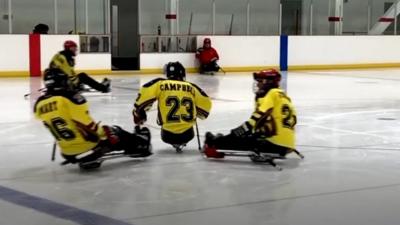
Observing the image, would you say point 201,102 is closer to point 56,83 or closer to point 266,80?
point 266,80

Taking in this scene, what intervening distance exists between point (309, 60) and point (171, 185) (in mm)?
19693

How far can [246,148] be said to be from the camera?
22.5 ft

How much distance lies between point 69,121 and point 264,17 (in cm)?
2140

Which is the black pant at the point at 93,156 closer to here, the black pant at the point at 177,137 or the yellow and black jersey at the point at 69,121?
the yellow and black jersey at the point at 69,121

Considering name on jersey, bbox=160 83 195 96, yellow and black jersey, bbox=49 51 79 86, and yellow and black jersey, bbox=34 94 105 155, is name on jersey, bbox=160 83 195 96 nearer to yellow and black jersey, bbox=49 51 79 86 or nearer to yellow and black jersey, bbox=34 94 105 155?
yellow and black jersey, bbox=34 94 105 155

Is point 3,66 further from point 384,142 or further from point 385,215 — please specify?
point 385,215

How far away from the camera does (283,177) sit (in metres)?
6.23

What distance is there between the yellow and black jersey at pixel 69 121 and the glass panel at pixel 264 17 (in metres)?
20.4

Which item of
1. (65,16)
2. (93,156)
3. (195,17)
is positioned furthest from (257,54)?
(93,156)

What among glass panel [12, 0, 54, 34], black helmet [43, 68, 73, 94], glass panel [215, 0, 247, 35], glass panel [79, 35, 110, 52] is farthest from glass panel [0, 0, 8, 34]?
black helmet [43, 68, 73, 94]

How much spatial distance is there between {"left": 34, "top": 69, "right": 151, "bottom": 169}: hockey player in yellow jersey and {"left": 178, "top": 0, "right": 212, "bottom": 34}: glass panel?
18664 mm

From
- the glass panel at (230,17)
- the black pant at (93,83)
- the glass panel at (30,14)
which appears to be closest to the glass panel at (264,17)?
the glass panel at (230,17)

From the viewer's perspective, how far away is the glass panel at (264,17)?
87.4 ft

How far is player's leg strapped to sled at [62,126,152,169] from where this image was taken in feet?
21.1
